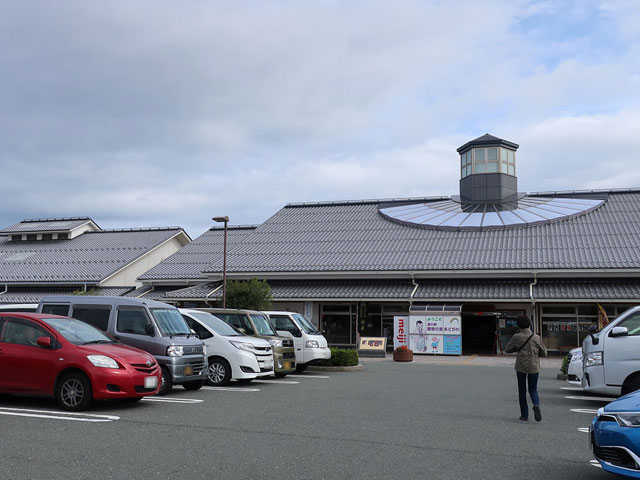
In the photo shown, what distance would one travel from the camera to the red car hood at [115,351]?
1032cm

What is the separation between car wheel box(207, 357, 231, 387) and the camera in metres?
14.6

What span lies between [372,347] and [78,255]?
24.1m

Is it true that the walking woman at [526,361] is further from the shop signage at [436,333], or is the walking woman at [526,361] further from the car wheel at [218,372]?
the shop signage at [436,333]

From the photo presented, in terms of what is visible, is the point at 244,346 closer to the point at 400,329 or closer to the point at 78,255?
the point at 400,329

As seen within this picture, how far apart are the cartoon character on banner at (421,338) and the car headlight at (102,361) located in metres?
21.8

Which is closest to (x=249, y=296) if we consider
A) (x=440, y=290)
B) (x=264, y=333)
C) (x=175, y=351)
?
(x=264, y=333)

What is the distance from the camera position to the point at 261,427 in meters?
8.92

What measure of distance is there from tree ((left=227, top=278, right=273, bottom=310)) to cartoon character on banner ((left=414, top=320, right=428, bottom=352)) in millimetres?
7595

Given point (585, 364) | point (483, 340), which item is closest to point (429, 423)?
point (585, 364)

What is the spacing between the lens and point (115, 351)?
34.8 ft

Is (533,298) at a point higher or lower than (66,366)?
higher

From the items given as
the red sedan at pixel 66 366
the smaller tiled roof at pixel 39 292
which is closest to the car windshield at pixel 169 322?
the red sedan at pixel 66 366

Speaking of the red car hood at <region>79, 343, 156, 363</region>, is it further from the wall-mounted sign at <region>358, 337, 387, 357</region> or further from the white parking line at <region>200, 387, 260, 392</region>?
the wall-mounted sign at <region>358, 337, 387, 357</region>

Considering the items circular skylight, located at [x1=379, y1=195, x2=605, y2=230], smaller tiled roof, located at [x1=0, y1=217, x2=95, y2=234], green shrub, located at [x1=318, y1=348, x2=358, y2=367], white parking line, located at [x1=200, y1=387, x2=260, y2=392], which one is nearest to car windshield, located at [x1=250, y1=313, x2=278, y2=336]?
green shrub, located at [x1=318, y1=348, x2=358, y2=367]
